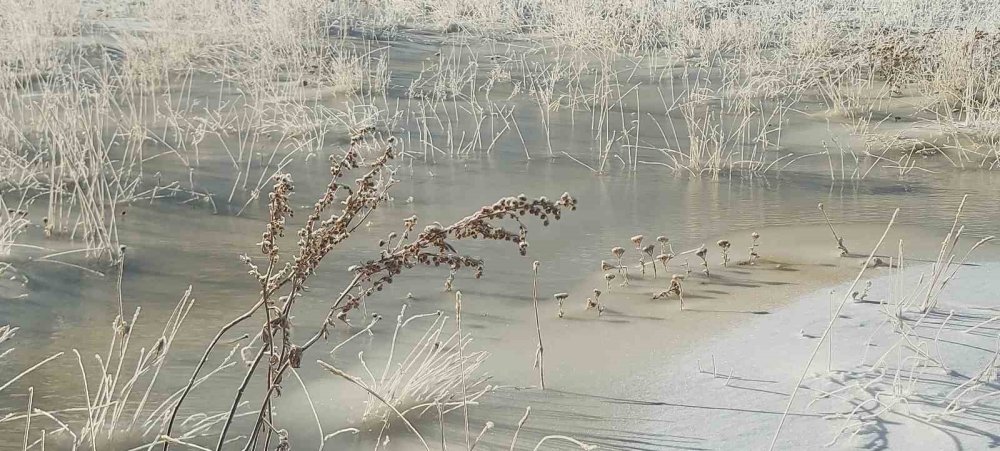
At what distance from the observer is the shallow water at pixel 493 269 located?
390cm

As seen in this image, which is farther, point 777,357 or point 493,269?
point 493,269

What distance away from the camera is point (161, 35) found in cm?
1141

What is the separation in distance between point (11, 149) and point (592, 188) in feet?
14.0

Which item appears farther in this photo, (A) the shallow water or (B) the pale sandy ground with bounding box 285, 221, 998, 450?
(A) the shallow water

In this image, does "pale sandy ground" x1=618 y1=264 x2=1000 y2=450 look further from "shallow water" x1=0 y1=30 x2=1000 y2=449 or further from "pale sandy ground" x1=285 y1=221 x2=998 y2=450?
"shallow water" x1=0 y1=30 x2=1000 y2=449

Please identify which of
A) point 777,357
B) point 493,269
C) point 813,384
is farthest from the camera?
point 493,269

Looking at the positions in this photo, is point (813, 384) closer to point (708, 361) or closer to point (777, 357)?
point (777, 357)

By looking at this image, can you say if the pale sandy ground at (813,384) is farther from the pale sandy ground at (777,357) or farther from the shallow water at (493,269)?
the shallow water at (493,269)

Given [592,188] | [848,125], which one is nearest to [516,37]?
[848,125]

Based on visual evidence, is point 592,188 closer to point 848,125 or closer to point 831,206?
point 831,206

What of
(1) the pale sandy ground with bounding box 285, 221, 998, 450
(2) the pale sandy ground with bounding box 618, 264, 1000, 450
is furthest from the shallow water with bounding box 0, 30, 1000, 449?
(2) the pale sandy ground with bounding box 618, 264, 1000, 450

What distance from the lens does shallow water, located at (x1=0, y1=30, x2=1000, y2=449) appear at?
12.8 ft

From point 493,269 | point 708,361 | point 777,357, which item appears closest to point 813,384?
point 777,357

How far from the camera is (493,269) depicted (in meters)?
5.73
